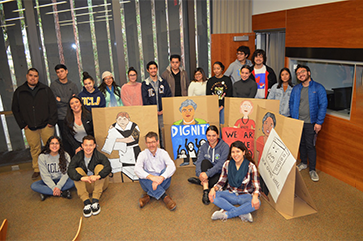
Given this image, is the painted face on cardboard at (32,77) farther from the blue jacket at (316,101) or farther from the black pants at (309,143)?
the black pants at (309,143)

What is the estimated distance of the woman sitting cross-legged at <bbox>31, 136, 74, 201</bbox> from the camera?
330 cm

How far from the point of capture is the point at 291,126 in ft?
8.86

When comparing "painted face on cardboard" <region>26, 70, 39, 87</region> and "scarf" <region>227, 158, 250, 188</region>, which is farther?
"painted face on cardboard" <region>26, 70, 39, 87</region>

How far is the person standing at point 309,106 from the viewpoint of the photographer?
3.36 meters

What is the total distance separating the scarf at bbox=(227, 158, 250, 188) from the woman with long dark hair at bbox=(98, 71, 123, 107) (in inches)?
78.9

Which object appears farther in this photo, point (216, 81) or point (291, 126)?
point (216, 81)

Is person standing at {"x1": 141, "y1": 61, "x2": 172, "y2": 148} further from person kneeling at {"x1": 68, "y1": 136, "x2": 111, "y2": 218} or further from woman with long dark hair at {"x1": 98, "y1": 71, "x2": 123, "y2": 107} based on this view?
person kneeling at {"x1": 68, "y1": 136, "x2": 111, "y2": 218}

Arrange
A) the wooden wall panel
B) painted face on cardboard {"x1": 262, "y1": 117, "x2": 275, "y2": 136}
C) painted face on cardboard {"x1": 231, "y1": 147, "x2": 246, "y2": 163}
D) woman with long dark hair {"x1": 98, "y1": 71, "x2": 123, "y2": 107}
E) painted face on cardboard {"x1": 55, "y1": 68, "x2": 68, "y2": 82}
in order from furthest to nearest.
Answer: the wooden wall panel
woman with long dark hair {"x1": 98, "y1": 71, "x2": 123, "y2": 107}
painted face on cardboard {"x1": 55, "y1": 68, "x2": 68, "y2": 82}
painted face on cardboard {"x1": 262, "y1": 117, "x2": 275, "y2": 136}
painted face on cardboard {"x1": 231, "y1": 147, "x2": 246, "y2": 163}

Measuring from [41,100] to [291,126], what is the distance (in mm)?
3073

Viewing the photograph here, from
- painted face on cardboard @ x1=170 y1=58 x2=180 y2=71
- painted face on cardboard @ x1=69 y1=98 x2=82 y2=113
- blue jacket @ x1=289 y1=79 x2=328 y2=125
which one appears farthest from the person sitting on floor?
painted face on cardboard @ x1=69 y1=98 x2=82 y2=113

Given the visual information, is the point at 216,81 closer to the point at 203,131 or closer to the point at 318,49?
the point at 203,131

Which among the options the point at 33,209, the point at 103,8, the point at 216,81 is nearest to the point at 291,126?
the point at 216,81

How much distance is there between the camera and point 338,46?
3.32 meters

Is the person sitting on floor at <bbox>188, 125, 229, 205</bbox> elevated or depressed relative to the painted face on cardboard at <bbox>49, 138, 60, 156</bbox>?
depressed
